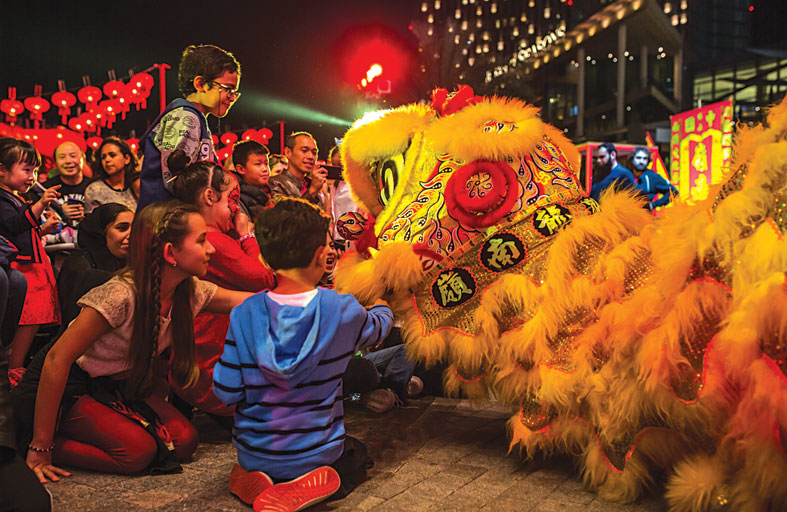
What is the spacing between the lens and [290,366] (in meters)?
1.83

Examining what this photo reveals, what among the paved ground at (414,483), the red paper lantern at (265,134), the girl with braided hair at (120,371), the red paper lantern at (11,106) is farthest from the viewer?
the red paper lantern at (265,134)

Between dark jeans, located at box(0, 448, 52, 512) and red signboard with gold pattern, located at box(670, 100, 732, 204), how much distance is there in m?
10.0

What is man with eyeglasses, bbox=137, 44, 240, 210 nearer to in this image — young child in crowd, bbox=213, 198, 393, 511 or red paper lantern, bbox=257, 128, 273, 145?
young child in crowd, bbox=213, 198, 393, 511

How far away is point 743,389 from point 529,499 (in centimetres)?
73

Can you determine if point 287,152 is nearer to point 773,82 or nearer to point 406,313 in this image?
point 406,313

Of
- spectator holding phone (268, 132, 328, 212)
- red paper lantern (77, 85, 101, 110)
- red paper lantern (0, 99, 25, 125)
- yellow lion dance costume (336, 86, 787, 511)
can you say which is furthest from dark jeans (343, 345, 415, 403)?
red paper lantern (0, 99, 25, 125)

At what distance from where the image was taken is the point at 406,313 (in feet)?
7.61

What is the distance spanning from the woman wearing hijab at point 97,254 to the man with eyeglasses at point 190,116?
0.31m

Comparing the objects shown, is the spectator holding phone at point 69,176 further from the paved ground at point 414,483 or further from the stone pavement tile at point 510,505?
the stone pavement tile at point 510,505

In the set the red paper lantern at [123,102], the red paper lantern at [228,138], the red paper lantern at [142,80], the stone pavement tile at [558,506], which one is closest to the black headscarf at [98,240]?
the stone pavement tile at [558,506]

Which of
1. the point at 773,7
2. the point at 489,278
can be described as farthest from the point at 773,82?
the point at 489,278

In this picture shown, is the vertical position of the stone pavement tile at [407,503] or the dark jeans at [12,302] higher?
the dark jeans at [12,302]

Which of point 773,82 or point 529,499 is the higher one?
point 773,82

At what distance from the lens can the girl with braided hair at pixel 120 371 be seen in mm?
2113
